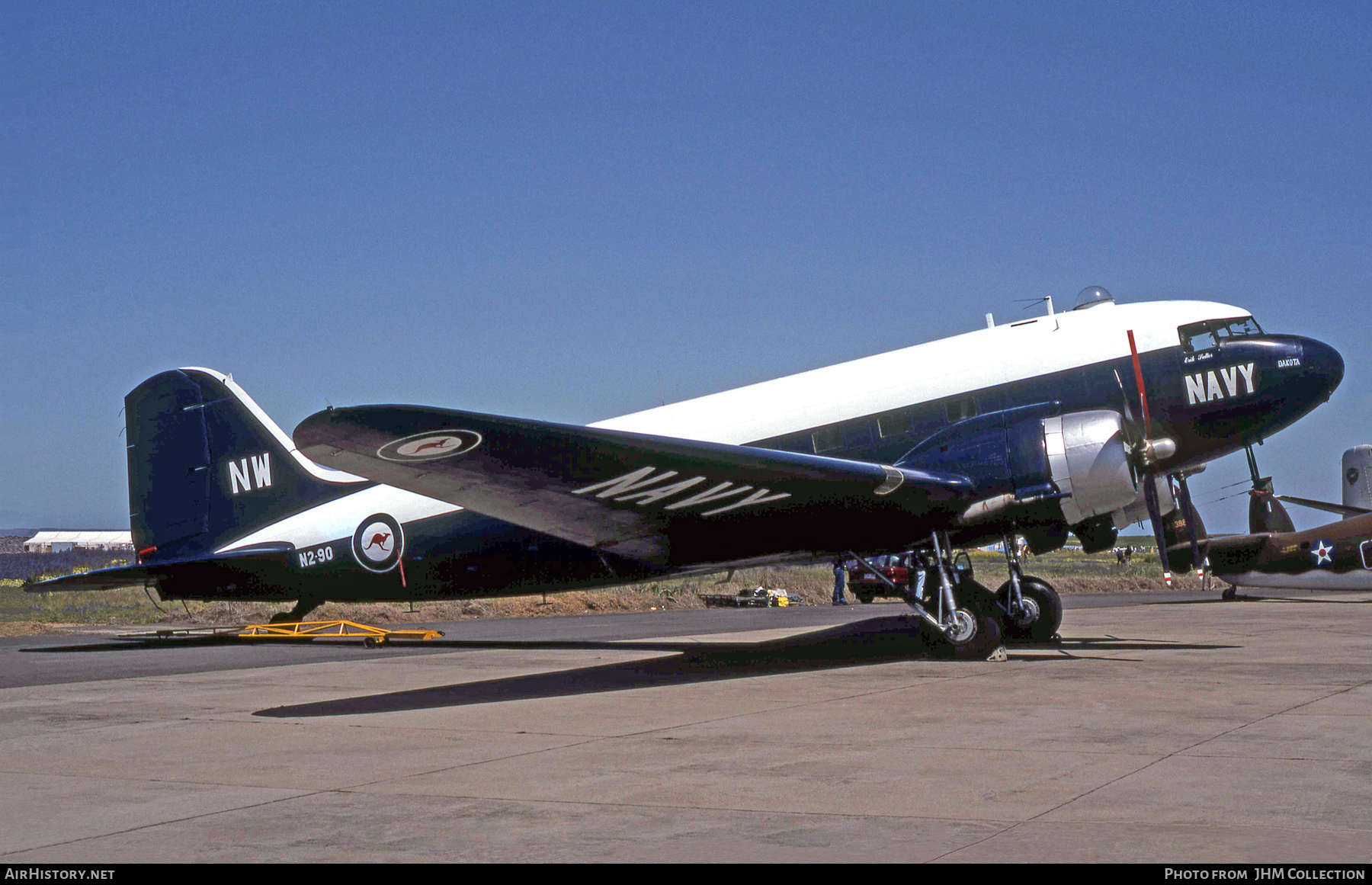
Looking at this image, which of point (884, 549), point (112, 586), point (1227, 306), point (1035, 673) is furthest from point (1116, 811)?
point (112, 586)

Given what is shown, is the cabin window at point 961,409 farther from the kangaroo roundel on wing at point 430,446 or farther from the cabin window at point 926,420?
the kangaroo roundel on wing at point 430,446

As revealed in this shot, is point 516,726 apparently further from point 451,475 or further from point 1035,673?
point 1035,673

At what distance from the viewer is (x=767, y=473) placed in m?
11.7

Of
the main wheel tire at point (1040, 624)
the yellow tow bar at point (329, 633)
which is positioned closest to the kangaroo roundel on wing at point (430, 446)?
the main wheel tire at point (1040, 624)

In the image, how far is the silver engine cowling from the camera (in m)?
12.6

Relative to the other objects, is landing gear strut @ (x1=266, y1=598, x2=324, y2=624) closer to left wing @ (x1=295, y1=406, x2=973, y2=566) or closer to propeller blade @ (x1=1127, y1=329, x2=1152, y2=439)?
left wing @ (x1=295, y1=406, x2=973, y2=566)

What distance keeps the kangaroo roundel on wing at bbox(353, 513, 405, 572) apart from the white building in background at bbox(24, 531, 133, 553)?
157310mm

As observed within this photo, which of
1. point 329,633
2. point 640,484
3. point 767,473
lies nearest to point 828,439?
point 767,473

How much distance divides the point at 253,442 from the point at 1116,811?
51.2 ft

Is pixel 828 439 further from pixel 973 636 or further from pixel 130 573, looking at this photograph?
pixel 130 573

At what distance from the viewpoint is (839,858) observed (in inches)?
179

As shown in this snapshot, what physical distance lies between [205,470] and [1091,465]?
44.1 feet

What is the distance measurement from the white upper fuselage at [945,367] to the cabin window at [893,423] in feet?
0.42
